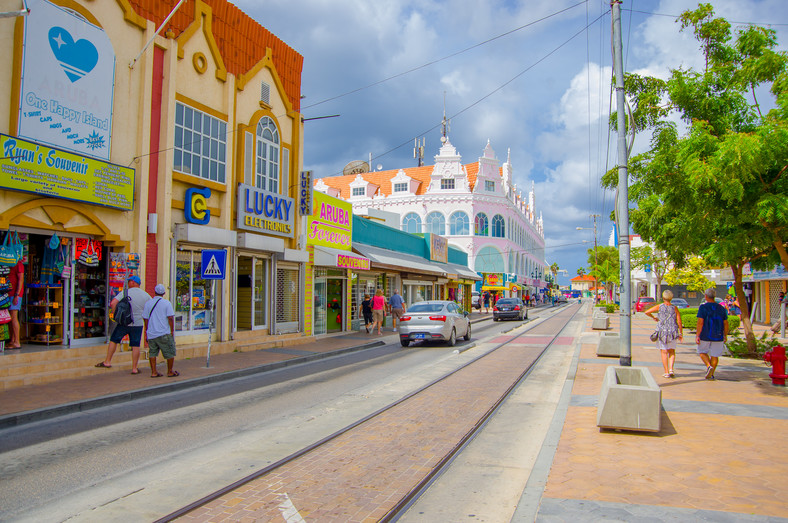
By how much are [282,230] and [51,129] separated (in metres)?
8.14

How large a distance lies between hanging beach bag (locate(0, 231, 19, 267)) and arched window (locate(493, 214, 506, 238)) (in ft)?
173

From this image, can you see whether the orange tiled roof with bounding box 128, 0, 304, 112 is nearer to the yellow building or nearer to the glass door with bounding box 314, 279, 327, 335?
the yellow building

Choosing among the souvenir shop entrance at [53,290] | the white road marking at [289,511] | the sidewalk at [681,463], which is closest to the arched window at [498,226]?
the sidewalk at [681,463]

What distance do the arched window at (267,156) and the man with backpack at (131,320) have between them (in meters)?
7.04

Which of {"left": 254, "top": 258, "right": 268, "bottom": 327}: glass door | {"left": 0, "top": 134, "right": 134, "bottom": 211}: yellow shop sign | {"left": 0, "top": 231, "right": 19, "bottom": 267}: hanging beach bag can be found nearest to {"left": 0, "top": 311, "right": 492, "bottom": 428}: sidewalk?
{"left": 254, "top": 258, "right": 268, "bottom": 327}: glass door

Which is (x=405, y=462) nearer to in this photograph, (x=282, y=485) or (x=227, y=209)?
(x=282, y=485)

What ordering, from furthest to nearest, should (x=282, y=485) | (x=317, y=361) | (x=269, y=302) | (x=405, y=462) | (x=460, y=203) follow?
(x=460, y=203) < (x=269, y=302) < (x=317, y=361) < (x=405, y=462) < (x=282, y=485)

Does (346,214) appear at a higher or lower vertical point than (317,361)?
higher

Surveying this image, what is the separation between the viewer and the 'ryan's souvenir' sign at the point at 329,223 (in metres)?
20.1

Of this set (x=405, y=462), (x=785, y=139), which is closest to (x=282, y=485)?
(x=405, y=462)

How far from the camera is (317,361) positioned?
47.6ft

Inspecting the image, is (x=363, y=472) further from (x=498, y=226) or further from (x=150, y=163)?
(x=498, y=226)

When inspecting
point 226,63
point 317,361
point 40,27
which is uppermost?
point 226,63

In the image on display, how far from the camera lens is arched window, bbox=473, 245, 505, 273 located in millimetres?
58688
